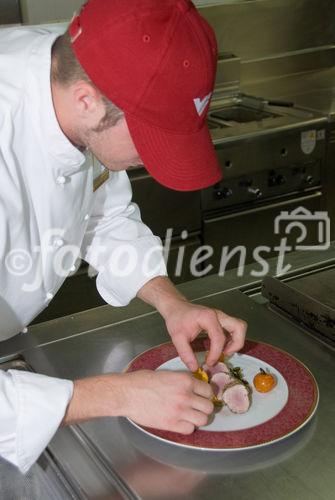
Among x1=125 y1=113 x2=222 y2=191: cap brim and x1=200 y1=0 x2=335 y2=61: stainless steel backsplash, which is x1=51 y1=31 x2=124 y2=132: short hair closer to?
x1=125 y1=113 x2=222 y2=191: cap brim

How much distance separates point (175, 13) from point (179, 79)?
9 centimetres

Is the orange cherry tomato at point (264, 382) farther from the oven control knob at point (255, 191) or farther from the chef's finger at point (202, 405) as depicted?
the oven control knob at point (255, 191)

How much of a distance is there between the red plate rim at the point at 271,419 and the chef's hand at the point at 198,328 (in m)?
0.04

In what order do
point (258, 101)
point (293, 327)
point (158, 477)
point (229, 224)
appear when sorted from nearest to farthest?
point (158, 477)
point (293, 327)
point (229, 224)
point (258, 101)

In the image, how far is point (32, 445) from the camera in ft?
3.37

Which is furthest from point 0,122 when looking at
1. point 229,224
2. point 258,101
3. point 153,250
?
point 258,101

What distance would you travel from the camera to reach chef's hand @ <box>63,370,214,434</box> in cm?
106

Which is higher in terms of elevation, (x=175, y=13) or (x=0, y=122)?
(x=175, y=13)

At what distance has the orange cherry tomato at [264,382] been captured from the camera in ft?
3.84

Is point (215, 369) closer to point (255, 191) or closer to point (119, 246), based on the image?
point (119, 246)

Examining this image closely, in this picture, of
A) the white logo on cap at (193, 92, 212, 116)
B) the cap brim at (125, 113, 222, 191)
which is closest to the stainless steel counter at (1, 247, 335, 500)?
the cap brim at (125, 113, 222, 191)

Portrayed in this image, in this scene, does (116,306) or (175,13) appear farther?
(116,306)

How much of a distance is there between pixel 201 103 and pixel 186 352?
398 millimetres

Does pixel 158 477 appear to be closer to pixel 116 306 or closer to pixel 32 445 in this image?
pixel 32 445
